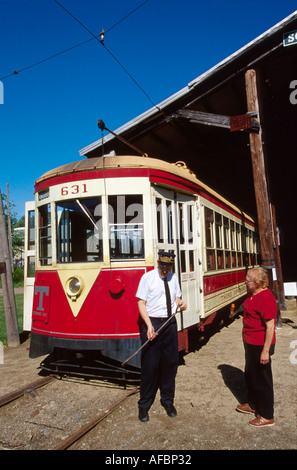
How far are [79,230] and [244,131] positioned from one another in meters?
Result: 5.15

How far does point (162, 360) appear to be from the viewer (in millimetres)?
3777

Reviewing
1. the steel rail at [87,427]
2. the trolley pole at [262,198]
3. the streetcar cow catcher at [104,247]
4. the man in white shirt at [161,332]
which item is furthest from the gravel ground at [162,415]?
the trolley pole at [262,198]

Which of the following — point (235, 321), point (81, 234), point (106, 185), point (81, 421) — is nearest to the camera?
point (81, 421)

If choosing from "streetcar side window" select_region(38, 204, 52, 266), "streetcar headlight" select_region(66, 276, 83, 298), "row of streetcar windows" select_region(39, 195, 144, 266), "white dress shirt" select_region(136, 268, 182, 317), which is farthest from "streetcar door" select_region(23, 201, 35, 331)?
"white dress shirt" select_region(136, 268, 182, 317)

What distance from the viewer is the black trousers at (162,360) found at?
3.67 m

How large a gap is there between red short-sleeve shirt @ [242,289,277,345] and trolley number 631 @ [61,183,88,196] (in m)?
2.63

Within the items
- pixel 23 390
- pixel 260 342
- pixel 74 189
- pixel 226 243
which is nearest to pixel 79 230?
pixel 74 189

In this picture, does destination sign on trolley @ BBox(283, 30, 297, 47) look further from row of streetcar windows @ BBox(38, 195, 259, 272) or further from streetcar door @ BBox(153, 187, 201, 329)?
row of streetcar windows @ BBox(38, 195, 259, 272)

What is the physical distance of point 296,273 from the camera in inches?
696

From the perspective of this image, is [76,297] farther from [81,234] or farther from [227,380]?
[227,380]

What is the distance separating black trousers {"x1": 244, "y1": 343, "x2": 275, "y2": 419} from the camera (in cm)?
336

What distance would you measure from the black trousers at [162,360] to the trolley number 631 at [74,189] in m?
2.05
